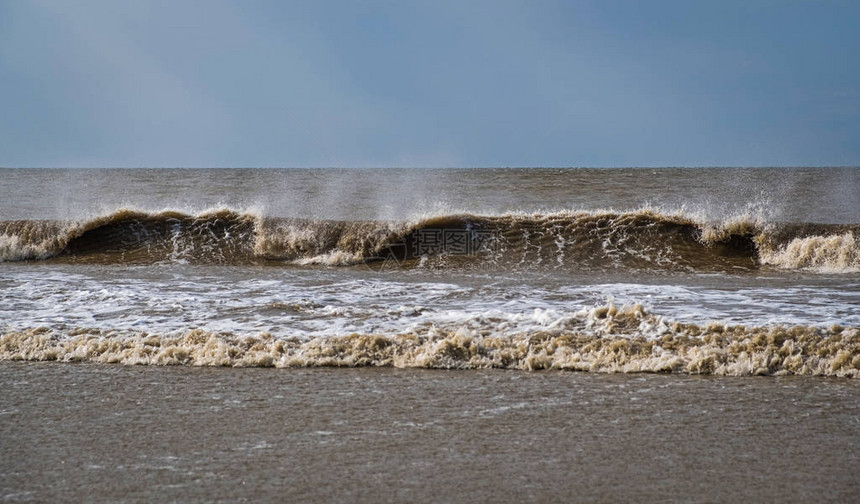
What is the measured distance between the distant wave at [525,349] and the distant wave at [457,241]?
5988mm

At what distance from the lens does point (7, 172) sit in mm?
40125

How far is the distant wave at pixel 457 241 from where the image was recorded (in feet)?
43.2

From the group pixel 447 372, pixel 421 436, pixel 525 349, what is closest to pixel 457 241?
pixel 525 349

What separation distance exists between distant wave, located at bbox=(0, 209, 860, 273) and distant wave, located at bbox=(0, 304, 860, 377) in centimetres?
599

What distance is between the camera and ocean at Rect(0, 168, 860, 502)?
13.0 ft

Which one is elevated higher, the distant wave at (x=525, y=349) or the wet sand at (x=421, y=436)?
the distant wave at (x=525, y=349)

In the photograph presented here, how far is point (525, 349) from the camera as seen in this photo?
6441 mm

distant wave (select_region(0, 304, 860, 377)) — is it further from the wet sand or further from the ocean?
the wet sand

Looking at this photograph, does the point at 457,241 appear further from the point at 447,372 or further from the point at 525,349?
the point at 447,372

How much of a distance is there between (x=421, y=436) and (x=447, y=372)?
5.25ft

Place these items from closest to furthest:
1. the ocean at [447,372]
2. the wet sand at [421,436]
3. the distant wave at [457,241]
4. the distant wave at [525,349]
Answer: the wet sand at [421,436], the ocean at [447,372], the distant wave at [525,349], the distant wave at [457,241]

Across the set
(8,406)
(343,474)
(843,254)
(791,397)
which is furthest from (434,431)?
(843,254)

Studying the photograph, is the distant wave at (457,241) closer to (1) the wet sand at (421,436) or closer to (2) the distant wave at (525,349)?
(2) the distant wave at (525,349)

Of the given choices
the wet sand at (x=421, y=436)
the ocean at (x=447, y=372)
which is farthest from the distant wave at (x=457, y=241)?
the wet sand at (x=421, y=436)
